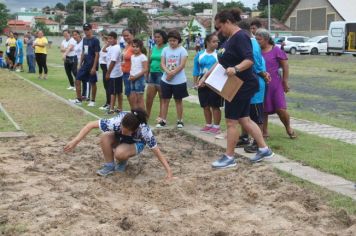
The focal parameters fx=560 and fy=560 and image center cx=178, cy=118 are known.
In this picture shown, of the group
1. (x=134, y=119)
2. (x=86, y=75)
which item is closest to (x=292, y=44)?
(x=86, y=75)

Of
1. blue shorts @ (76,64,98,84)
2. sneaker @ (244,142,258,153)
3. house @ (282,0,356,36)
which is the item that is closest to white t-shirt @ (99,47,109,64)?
blue shorts @ (76,64,98,84)

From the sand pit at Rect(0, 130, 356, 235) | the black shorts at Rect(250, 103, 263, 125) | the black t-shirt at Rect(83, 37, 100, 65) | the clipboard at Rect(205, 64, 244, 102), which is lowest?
the sand pit at Rect(0, 130, 356, 235)

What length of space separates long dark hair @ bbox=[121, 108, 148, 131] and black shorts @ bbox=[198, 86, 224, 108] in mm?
3019

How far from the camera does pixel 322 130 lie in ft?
32.6

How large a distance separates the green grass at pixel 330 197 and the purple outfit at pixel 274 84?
2.21 m

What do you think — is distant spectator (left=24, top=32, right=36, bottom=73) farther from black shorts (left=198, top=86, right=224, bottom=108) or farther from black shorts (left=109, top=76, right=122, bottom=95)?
black shorts (left=198, top=86, right=224, bottom=108)

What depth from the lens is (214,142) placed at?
27.8ft

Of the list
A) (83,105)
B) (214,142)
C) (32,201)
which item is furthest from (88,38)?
(32,201)

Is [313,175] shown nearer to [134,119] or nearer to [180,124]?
[134,119]

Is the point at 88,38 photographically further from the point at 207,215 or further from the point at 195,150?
the point at 207,215

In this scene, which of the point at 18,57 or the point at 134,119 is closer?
the point at 134,119

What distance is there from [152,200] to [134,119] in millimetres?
971

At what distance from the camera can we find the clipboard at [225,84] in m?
6.68

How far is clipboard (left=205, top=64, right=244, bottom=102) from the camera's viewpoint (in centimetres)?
668
